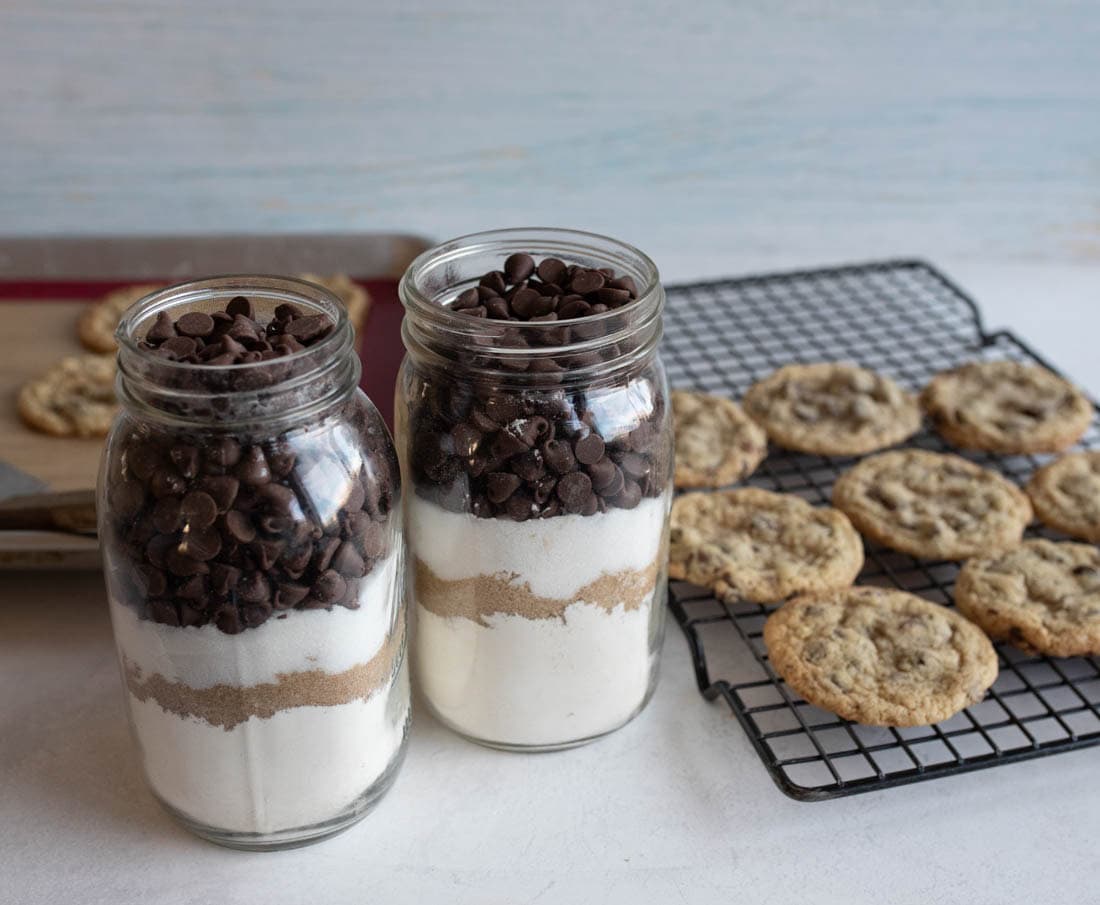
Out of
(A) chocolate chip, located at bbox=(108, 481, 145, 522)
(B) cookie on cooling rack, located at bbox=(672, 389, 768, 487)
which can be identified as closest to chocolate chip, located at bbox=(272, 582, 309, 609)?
(A) chocolate chip, located at bbox=(108, 481, 145, 522)

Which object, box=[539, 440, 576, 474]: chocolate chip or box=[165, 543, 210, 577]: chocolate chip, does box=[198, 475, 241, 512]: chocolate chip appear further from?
box=[539, 440, 576, 474]: chocolate chip

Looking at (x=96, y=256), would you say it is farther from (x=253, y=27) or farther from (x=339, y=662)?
(x=339, y=662)

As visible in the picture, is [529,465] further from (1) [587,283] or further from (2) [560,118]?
(2) [560,118]

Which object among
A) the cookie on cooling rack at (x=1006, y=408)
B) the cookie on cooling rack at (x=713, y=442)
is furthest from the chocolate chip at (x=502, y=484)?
the cookie on cooling rack at (x=1006, y=408)

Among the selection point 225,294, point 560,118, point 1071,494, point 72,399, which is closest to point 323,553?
point 225,294

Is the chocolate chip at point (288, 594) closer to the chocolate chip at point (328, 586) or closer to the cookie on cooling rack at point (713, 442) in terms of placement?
the chocolate chip at point (328, 586)

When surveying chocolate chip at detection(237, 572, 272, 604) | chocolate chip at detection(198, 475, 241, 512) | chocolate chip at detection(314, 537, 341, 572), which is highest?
chocolate chip at detection(198, 475, 241, 512)
